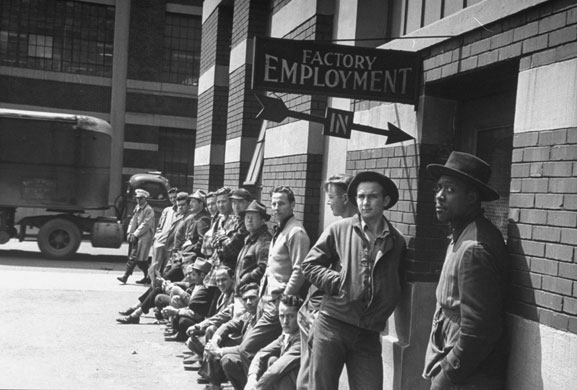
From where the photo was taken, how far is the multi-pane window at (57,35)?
24.1 meters

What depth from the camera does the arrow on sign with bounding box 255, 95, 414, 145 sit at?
4.86 metres

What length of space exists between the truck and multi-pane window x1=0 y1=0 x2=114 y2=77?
344 inches

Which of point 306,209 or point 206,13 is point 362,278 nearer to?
point 306,209

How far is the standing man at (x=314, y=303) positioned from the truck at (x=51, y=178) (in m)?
12.3

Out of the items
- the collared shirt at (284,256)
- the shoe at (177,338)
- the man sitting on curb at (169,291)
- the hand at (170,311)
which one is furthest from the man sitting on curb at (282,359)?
the shoe at (177,338)

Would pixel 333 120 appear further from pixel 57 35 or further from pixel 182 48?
pixel 182 48

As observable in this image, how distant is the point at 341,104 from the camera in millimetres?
6625

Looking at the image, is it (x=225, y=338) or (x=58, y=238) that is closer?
(x=225, y=338)

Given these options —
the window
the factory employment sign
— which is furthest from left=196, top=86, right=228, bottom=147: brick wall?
the window

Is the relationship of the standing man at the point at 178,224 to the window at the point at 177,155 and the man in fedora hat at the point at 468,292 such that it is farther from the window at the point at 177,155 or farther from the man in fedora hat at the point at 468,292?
the window at the point at 177,155

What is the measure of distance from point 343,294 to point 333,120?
1387 mm

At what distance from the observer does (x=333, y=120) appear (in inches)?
196

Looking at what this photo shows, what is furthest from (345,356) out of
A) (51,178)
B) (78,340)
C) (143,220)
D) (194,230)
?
(51,178)

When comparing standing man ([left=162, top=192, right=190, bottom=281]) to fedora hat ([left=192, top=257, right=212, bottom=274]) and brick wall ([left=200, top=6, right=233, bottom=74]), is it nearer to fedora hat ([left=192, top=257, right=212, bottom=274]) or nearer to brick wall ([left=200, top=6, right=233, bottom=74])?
→ fedora hat ([left=192, top=257, right=212, bottom=274])
